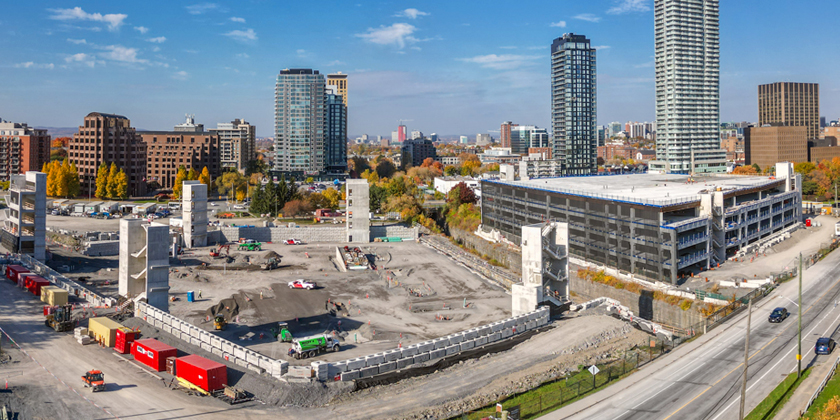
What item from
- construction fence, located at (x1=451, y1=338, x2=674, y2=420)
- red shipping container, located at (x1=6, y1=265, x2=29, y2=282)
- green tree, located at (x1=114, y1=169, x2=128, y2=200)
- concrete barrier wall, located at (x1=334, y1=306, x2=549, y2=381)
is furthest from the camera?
green tree, located at (x1=114, y1=169, x2=128, y2=200)

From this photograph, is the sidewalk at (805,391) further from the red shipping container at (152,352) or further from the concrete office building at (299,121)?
the concrete office building at (299,121)

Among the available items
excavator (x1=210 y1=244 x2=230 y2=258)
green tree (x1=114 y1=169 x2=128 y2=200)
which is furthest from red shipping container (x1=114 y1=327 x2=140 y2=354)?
green tree (x1=114 y1=169 x2=128 y2=200)

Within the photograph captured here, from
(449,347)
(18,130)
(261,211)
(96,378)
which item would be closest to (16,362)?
(96,378)

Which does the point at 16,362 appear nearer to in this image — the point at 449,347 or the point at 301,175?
the point at 449,347

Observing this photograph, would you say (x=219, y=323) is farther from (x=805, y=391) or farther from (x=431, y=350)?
(x=805, y=391)

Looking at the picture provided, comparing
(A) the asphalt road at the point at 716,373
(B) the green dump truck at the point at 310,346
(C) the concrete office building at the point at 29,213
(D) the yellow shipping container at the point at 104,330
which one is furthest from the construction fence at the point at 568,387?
(C) the concrete office building at the point at 29,213

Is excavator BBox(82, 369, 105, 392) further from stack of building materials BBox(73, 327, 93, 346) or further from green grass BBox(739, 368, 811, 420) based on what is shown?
green grass BBox(739, 368, 811, 420)
